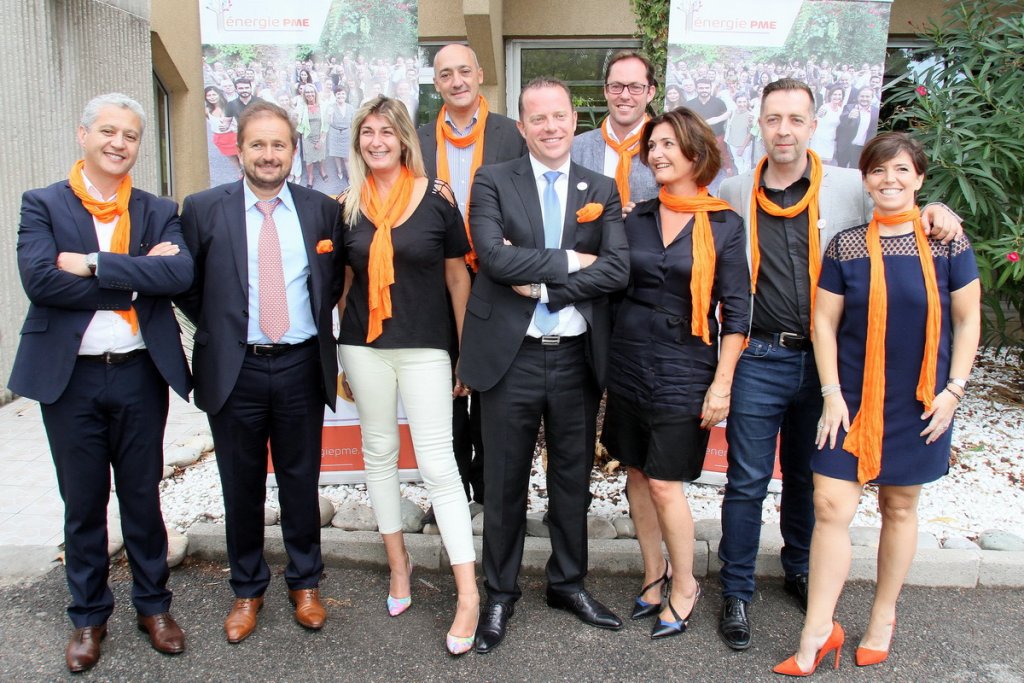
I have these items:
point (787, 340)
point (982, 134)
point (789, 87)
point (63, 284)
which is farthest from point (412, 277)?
point (982, 134)

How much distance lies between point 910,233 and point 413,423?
2.05 m

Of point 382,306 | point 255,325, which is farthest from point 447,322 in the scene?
point 255,325

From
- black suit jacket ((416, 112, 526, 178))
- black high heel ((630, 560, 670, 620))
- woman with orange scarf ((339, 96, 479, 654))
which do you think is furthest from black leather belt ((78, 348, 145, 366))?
black high heel ((630, 560, 670, 620))

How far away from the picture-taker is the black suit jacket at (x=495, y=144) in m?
3.87

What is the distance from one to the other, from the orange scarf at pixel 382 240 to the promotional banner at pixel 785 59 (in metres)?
1.82

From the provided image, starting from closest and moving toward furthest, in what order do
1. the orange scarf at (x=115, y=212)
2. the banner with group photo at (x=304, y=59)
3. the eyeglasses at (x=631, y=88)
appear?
the orange scarf at (x=115, y=212)
the eyeglasses at (x=631, y=88)
the banner with group photo at (x=304, y=59)

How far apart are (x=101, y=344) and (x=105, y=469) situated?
492 millimetres

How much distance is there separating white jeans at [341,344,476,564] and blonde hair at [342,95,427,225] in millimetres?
593

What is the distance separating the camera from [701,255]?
2988 mm

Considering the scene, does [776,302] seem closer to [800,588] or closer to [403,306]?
[800,588]

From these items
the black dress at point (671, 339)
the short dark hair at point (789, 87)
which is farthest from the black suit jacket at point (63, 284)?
the short dark hair at point (789, 87)

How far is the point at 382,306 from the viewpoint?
3111mm

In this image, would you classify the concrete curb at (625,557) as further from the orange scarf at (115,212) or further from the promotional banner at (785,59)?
the promotional banner at (785,59)

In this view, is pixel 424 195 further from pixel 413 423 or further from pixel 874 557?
pixel 874 557
